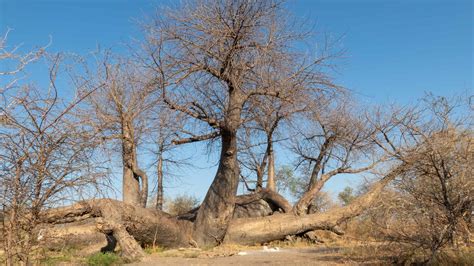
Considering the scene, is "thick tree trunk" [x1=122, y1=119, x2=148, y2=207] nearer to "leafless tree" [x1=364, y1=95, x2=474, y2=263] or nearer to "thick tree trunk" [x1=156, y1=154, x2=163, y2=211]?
"thick tree trunk" [x1=156, y1=154, x2=163, y2=211]

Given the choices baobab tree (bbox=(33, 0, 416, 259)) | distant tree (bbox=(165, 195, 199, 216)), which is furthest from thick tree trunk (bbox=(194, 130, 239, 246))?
distant tree (bbox=(165, 195, 199, 216))

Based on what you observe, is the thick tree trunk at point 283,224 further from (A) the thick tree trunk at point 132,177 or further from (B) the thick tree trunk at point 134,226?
(A) the thick tree trunk at point 132,177

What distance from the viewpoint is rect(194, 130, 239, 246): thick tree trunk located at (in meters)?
12.8

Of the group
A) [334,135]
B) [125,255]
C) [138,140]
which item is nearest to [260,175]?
[334,135]

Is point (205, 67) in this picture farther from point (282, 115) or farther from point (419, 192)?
point (419, 192)

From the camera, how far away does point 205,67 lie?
12.0 m

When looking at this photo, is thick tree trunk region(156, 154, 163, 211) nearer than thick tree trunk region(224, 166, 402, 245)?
No

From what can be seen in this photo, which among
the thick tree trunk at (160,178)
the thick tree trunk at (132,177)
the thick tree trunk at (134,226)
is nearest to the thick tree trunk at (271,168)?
the thick tree trunk at (160,178)

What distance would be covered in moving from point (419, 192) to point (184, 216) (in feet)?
30.0

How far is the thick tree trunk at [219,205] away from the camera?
12797 millimetres

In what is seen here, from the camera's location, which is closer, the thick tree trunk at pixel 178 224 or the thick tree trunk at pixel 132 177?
the thick tree trunk at pixel 178 224

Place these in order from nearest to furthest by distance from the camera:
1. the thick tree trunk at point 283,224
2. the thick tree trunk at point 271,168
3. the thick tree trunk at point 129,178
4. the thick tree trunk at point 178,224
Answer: the thick tree trunk at point 178,224, the thick tree trunk at point 283,224, the thick tree trunk at point 129,178, the thick tree trunk at point 271,168

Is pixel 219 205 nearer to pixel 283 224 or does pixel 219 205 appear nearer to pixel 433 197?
pixel 283 224

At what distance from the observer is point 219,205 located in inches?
519
